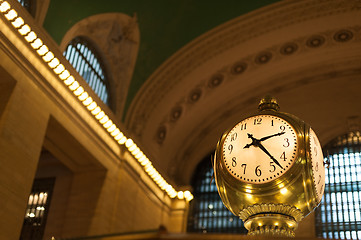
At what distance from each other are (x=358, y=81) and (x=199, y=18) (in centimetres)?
453

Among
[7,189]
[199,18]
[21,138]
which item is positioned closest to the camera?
[7,189]

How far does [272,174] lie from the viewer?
222cm

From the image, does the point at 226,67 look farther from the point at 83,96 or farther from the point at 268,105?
the point at 268,105

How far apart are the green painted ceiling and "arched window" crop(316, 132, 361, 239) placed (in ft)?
12.8

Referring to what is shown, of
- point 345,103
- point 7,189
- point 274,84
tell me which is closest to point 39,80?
point 7,189

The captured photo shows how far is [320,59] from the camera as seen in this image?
13.1 meters

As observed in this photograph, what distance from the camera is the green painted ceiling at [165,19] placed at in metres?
11.4

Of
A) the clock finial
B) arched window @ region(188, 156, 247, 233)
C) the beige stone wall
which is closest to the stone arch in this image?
the beige stone wall

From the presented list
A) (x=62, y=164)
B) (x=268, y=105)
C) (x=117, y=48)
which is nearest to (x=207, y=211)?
(x=62, y=164)

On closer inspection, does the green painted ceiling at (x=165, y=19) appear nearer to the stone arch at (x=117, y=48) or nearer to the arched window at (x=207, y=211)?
the stone arch at (x=117, y=48)

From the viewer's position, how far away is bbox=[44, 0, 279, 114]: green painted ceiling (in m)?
11.4

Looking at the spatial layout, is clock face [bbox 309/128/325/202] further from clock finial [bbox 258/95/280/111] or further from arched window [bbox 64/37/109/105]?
arched window [bbox 64/37/109/105]

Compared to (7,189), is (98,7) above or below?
above

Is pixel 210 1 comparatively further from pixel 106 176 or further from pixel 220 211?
pixel 220 211
